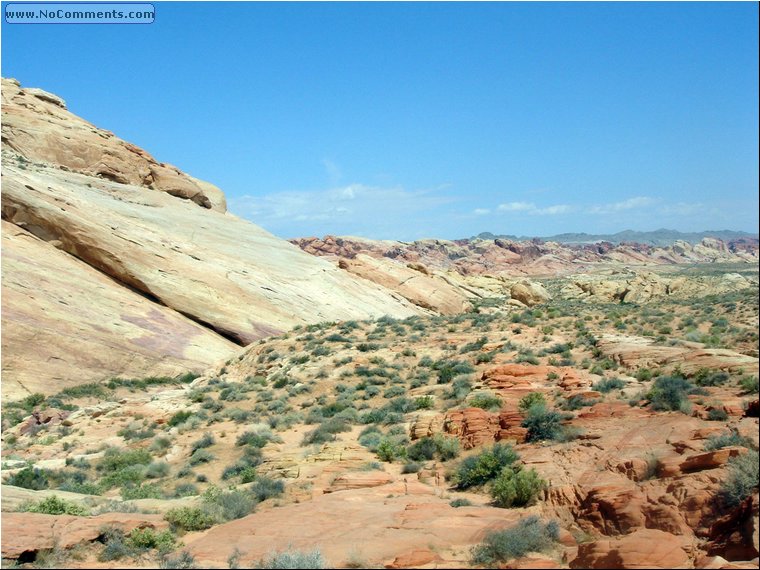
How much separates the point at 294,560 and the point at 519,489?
13.4 ft

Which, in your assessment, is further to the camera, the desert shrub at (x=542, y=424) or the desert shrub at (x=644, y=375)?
the desert shrub at (x=644, y=375)

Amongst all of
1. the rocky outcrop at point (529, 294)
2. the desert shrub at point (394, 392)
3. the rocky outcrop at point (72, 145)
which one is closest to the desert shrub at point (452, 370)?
the desert shrub at point (394, 392)

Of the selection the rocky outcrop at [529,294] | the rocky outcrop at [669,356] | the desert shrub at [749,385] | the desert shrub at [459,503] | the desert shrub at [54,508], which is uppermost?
the rocky outcrop at [529,294]

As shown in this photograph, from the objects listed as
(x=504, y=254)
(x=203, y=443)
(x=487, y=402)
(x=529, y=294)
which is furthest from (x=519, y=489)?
(x=504, y=254)

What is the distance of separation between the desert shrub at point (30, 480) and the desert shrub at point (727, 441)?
13.3 m

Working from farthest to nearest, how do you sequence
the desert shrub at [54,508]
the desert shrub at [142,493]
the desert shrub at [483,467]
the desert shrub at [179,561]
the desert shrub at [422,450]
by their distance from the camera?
1. the desert shrub at [422,450]
2. the desert shrub at [142,493]
3. the desert shrub at [483,467]
4. the desert shrub at [54,508]
5. the desert shrub at [179,561]

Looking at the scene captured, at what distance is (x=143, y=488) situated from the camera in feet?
41.2

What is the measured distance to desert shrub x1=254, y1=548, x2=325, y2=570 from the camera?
6.89 metres

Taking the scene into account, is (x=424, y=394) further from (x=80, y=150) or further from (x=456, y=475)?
(x=80, y=150)

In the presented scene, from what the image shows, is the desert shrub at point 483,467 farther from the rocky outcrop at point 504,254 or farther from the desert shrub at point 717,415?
the rocky outcrop at point 504,254

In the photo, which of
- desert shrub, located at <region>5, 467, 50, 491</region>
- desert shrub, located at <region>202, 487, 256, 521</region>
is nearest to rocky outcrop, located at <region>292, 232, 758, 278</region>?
desert shrub, located at <region>5, 467, 50, 491</region>

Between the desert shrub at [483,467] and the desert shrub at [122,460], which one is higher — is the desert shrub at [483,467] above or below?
above

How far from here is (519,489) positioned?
373 inches

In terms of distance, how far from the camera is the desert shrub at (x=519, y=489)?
945 centimetres
